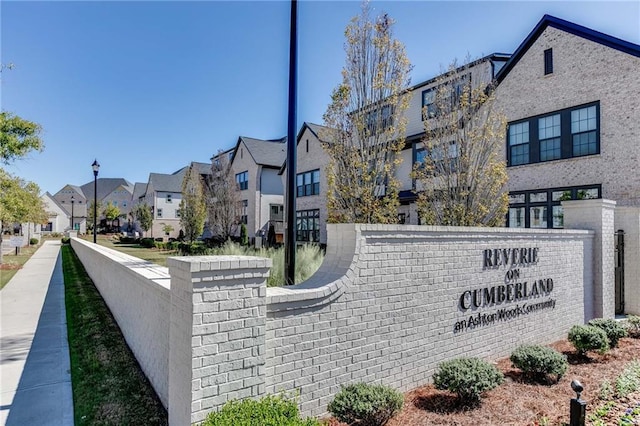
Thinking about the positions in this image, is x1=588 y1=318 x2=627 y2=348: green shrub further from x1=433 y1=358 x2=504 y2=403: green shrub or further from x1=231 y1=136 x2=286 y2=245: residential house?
x1=231 y1=136 x2=286 y2=245: residential house

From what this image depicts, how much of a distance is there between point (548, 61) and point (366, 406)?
1748cm

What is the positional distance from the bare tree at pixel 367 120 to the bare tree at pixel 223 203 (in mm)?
19192

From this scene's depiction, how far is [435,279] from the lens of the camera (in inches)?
219

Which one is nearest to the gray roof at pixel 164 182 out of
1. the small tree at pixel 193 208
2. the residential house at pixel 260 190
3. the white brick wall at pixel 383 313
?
the residential house at pixel 260 190

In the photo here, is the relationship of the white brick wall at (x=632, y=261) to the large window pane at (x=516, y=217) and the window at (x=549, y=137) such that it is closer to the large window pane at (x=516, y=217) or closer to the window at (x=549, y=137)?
the window at (x=549, y=137)

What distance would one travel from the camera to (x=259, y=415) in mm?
2850

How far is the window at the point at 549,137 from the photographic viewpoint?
15.3 metres

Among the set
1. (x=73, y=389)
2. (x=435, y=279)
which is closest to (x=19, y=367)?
(x=73, y=389)

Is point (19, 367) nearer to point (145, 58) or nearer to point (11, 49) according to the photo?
point (11, 49)

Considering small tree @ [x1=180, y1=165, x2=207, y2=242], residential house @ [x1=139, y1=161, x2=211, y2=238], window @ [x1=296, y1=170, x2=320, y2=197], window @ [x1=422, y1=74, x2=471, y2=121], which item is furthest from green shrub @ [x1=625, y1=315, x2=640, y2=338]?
residential house @ [x1=139, y1=161, x2=211, y2=238]

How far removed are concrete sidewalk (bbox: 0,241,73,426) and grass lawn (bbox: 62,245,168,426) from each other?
0.15 metres

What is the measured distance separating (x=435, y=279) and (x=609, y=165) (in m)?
12.4

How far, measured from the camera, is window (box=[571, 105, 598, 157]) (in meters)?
14.2

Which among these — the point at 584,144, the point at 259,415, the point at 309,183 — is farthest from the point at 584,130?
the point at 309,183
